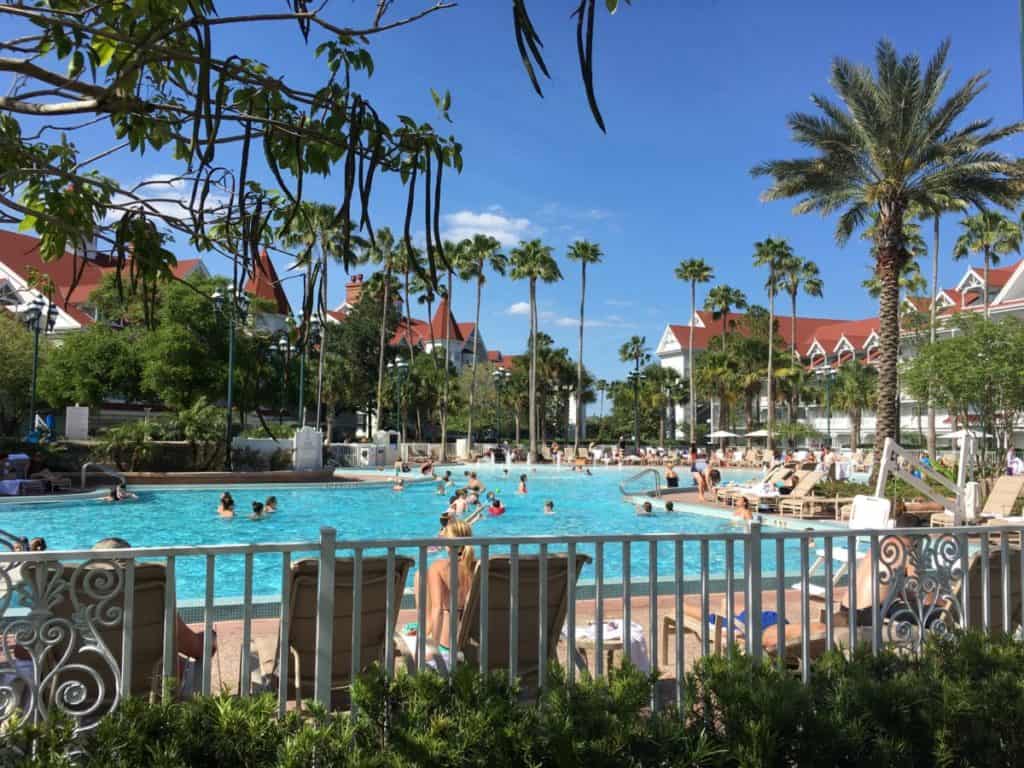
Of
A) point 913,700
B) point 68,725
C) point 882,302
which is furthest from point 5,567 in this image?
point 882,302

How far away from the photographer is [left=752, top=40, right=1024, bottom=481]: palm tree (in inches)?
810

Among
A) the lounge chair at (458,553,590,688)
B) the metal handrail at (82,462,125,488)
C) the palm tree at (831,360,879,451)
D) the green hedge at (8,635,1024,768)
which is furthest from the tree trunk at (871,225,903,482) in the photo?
the palm tree at (831,360,879,451)

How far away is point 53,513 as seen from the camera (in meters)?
19.4

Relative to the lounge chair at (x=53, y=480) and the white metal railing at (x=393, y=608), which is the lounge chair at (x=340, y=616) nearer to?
the white metal railing at (x=393, y=608)

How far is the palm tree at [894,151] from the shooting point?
2056 centimetres

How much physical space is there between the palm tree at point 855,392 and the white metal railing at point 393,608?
61911 millimetres

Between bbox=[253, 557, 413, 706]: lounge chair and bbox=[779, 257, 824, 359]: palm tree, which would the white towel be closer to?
bbox=[253, 557, 413, 706]: lounge chair

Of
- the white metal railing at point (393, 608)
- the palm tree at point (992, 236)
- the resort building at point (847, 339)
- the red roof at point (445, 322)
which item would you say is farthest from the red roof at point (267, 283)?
the palm tree at point (992, 236)

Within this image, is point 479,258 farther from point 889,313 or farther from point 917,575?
point 917,575

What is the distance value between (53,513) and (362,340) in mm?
48960

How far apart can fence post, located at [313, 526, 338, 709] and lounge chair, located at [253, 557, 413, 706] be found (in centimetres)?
61

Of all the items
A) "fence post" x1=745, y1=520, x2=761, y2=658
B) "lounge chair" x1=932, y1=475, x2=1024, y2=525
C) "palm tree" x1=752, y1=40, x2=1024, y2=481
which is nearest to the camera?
"fence post" x1=745, y1=520, x2=761, y2=658

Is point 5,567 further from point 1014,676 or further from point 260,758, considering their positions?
point 1014,676

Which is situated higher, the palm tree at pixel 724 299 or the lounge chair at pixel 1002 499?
the palm tree at pixel 724 299
